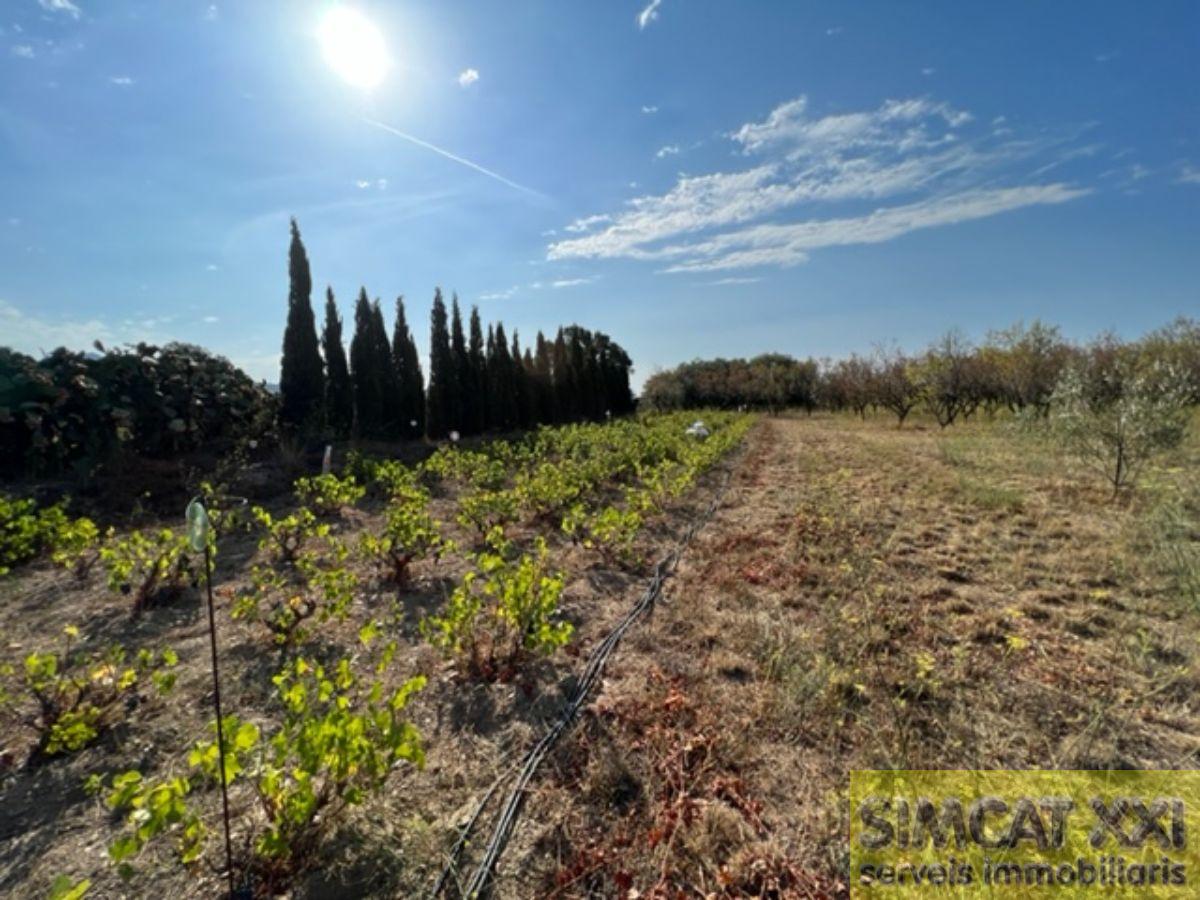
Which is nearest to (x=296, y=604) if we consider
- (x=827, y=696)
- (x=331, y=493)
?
(x=331, y=493)

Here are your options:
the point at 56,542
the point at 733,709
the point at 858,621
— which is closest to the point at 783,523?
the point at 858,621

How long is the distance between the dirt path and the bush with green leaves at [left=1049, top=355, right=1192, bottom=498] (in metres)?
2.57

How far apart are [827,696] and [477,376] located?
15.5m

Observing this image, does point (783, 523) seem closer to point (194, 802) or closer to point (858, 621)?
point (858, 621)

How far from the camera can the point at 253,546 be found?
206 inches

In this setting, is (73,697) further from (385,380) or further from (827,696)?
(385,380)

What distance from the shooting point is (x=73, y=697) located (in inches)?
94.8

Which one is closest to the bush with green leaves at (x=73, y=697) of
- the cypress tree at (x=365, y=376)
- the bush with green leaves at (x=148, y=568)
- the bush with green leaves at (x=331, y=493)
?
the bush with green leaves at (x=148, y=568)

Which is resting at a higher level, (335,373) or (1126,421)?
(335,373)

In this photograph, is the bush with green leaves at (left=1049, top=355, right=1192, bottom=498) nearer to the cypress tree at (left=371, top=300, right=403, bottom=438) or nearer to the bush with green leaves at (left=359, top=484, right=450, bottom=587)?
the bush with green leaves at (left=359, top=484, right=450, bottom=587)

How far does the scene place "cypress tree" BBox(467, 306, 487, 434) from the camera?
53.9 ft

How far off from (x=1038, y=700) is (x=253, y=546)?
6.32 meters

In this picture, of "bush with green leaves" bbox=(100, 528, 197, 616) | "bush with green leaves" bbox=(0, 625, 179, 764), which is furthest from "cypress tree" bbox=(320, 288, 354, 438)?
"bush with green leaves" bbox=(0, 625, 179, 764)

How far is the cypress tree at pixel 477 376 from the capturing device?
53.9ft
